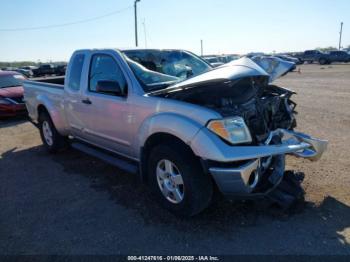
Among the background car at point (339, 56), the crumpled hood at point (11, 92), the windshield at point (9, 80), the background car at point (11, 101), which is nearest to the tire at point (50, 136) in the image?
the background car at point (11, 101)

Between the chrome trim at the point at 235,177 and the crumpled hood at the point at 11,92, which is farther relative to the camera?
the crumpled hood at the point at 11,92

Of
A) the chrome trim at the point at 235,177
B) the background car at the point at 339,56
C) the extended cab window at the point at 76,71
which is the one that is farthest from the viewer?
the background car at the point at 339,56

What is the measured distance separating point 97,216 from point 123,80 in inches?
68.6

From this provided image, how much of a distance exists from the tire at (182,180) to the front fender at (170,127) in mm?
181

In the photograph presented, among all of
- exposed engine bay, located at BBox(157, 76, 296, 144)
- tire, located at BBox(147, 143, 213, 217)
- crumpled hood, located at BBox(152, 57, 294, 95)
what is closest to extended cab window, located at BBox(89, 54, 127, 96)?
crumpled hood, located at BBox(152, 57, 294, 95)

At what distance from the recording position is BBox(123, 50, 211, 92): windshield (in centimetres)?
416

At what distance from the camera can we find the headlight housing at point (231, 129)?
312 centimetres

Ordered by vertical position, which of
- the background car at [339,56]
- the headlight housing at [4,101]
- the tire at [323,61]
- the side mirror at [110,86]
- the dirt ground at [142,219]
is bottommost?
the dirt ground at [142,219]

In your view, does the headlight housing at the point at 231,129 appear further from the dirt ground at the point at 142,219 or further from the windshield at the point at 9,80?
the windshield at the point at 9,80

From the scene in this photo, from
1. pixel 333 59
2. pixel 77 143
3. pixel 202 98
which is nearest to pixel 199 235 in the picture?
pixel 202 98

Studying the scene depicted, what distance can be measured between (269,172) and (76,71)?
3.51 m

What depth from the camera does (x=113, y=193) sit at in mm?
4406

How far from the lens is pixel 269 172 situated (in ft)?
11.7

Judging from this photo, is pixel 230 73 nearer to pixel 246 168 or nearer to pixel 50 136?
pixel 246 168
